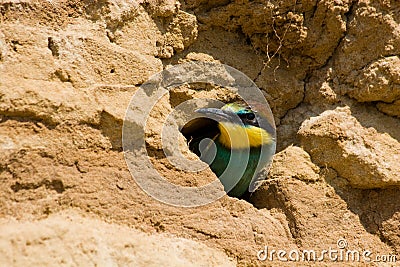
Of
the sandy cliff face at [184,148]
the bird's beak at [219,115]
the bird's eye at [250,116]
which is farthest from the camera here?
the bird's eye at [250,116]

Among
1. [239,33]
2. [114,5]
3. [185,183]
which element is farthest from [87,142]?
[239,33]

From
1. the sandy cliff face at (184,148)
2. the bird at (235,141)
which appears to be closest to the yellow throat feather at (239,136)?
the bird at (235,141)

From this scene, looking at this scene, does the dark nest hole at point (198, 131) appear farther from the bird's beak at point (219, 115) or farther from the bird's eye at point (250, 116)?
the bird's eye at point (250, 116)

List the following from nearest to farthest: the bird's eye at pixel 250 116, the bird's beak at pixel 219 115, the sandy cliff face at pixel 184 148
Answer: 1. the sandy cliff face at pixel 184 148
2. the bird's beak at pixel 219 115
3. the bird's eye at pixel 250 116

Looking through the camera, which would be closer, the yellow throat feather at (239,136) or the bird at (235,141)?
the bird at (235,141)

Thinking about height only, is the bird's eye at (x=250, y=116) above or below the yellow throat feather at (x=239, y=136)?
above

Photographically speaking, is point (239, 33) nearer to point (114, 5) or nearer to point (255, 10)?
point (255, 10)

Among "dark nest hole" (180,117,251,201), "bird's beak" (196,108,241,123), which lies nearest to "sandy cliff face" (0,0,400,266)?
"bird's beak" (196,108,241,123)
